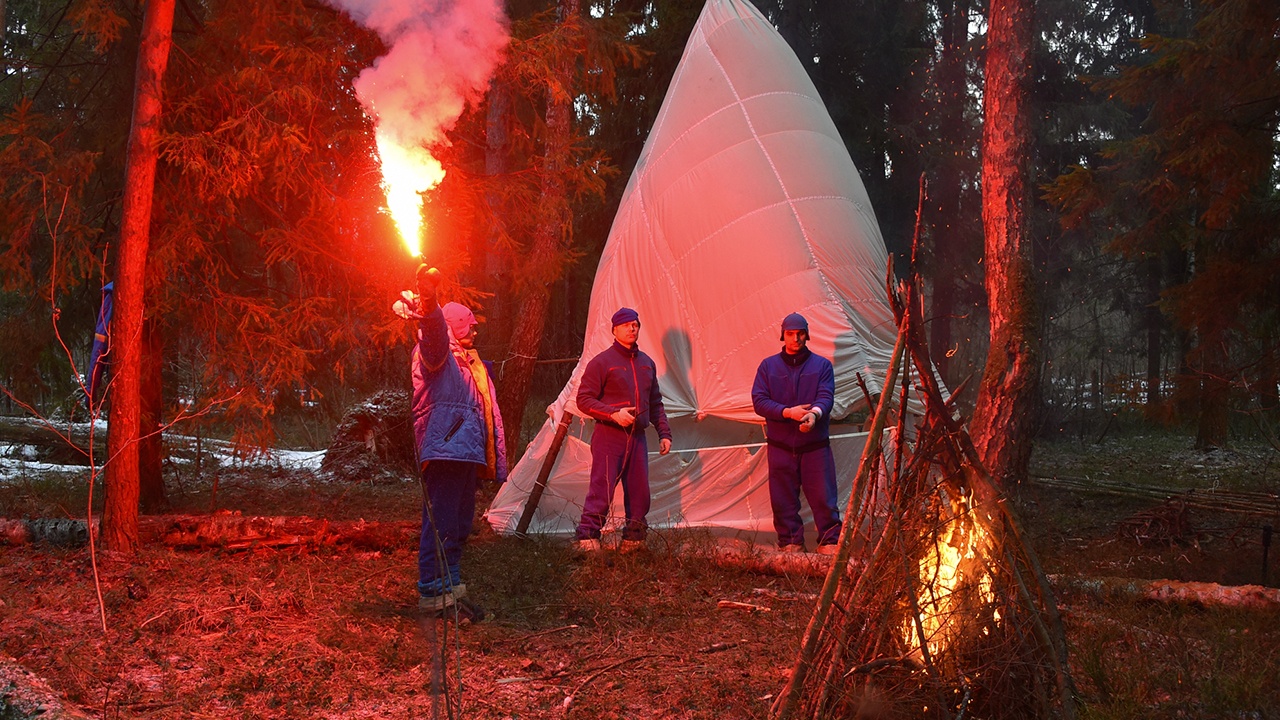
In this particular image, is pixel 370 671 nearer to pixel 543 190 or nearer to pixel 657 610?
pixel 657 610

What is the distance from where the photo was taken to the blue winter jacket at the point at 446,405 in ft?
16.6

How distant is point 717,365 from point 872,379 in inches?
50.8

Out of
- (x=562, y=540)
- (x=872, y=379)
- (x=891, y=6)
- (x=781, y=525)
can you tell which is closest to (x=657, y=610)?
(x=781, y=525)

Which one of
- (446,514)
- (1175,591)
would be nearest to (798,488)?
(1175,591)

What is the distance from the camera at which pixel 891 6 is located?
56.3 feet

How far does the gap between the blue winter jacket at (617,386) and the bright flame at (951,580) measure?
12.8 ft

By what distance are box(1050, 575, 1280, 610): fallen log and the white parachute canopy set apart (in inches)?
93.6

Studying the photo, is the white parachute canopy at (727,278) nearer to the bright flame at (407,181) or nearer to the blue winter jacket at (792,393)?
the blue winter jacket at (792,393)

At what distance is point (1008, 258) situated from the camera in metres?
7.90

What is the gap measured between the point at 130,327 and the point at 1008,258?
628 cm

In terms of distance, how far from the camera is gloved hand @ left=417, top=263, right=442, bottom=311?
4375 mm

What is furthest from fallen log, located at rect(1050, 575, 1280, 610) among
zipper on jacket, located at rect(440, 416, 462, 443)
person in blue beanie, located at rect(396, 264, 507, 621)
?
zipper on jacket, located at rect(440, 416, 462, 443)

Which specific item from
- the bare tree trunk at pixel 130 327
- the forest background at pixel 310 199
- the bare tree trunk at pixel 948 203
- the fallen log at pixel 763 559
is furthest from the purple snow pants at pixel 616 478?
the bare tree trunk at pixel 948 203

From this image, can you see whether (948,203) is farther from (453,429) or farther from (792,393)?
(453,429)
